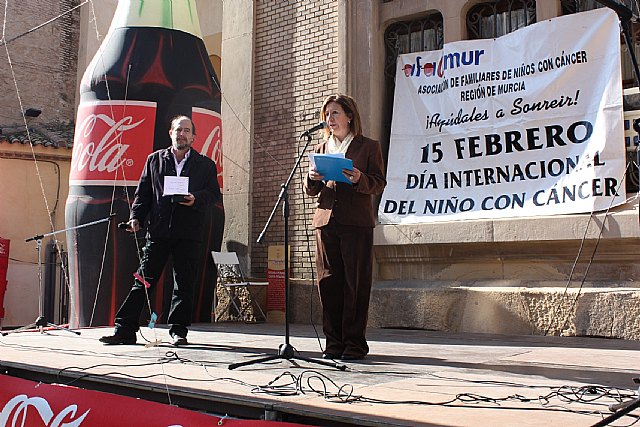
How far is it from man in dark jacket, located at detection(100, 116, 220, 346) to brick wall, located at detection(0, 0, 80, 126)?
13494 mm

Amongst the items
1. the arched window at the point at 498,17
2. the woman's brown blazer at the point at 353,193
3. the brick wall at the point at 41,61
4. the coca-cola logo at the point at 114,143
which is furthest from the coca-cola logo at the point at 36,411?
the brick wall at the point at 41,61

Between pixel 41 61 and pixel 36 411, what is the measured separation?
16.6 metres

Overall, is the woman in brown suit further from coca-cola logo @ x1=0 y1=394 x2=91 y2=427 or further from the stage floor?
coca-cola logo @ x1=0 y1=394 x2=91 y2=427

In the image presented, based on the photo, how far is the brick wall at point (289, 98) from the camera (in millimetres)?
9109

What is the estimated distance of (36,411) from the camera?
3928mm

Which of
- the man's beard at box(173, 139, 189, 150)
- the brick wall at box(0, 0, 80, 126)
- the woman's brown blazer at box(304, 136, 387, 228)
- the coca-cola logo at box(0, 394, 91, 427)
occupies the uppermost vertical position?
the brick wall at box(0, 0, 80, 126)

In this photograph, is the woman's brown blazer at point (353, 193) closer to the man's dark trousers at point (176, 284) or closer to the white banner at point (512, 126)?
the man's dark trousers at point (176, 284)

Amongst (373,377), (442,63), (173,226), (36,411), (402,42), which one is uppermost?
(402,42)

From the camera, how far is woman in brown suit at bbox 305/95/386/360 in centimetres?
482

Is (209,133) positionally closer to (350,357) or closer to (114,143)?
(114,143)

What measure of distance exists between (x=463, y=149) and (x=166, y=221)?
380cm

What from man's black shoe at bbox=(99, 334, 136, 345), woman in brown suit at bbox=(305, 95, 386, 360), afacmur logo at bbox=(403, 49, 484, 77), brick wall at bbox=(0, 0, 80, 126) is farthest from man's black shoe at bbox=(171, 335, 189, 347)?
brick wall at bbox=(0, 0, 80, 126)

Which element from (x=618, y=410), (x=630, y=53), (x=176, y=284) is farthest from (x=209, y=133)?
(x=618, y=410)

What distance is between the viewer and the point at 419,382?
3.86 meters
